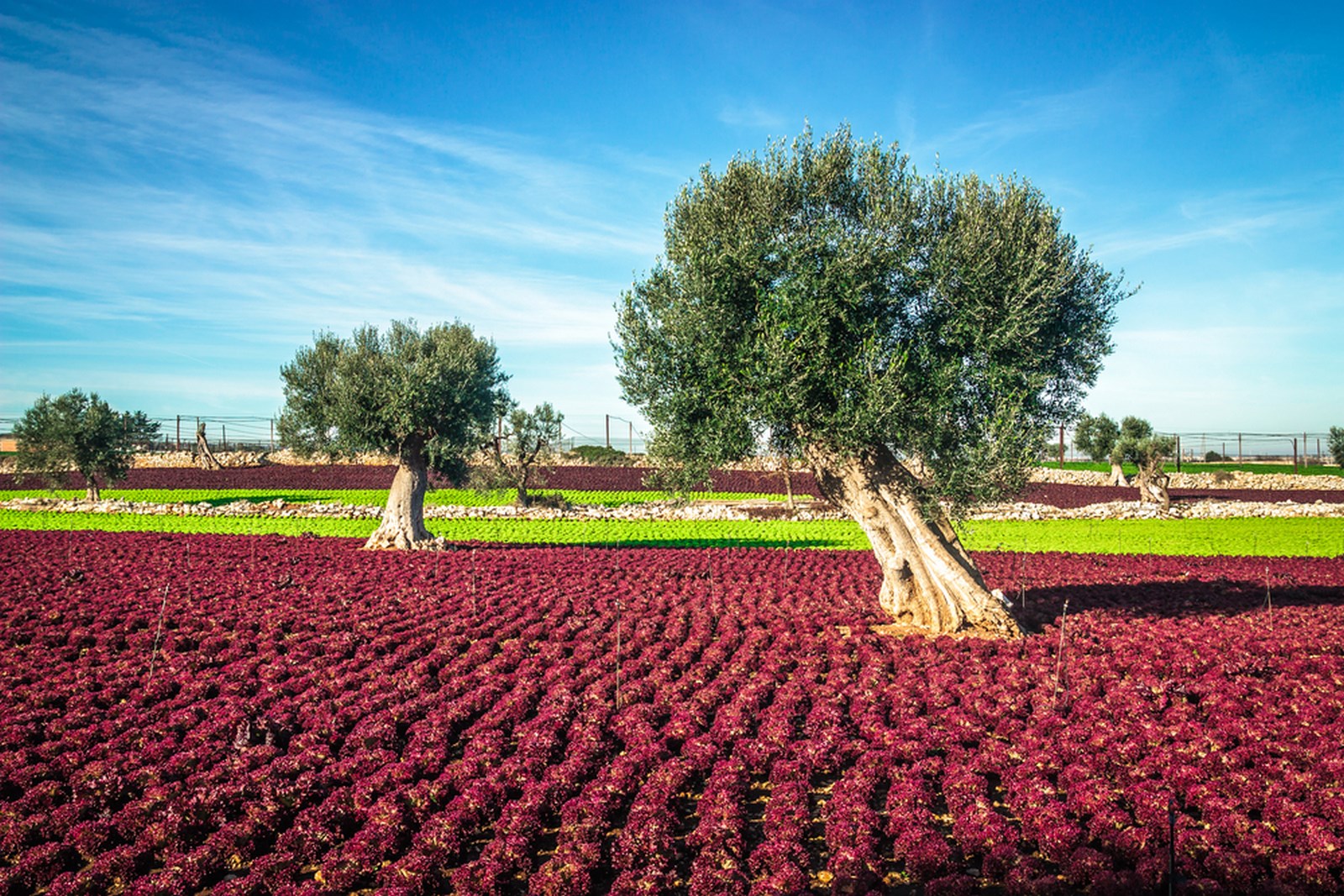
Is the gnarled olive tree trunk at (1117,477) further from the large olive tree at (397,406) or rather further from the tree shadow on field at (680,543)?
the large olive tree at (397,406)

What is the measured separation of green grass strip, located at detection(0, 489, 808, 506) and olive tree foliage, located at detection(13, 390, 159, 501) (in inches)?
102

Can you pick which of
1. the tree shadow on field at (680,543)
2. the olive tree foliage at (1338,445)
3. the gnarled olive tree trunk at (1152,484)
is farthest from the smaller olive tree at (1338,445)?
the tree shadow on field at (680,543)

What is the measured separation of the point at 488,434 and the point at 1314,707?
24738mm

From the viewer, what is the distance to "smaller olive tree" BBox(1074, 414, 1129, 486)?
62.6m

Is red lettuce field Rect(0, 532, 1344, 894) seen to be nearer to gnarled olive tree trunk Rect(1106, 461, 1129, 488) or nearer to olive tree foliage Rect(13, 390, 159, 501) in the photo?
olive tree foliage Rect(13, 390, 159, 501)

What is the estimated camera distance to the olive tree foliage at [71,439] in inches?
1832

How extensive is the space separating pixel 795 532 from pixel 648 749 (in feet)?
96.9

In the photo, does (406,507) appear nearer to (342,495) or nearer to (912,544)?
(912,544)

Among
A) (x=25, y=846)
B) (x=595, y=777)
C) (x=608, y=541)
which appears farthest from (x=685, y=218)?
(x=608, y=541)

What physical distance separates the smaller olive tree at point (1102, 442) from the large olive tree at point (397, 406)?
48.2m

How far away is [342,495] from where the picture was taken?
52.2 meters

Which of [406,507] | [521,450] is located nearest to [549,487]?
[521,450]

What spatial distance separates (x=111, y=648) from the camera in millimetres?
14141

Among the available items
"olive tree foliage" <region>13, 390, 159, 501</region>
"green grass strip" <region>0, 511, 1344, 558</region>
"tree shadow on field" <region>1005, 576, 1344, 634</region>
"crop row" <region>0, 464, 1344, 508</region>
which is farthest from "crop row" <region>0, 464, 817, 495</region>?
"tree shadow on field" <region>1005, 576, 1344, 634</region>
